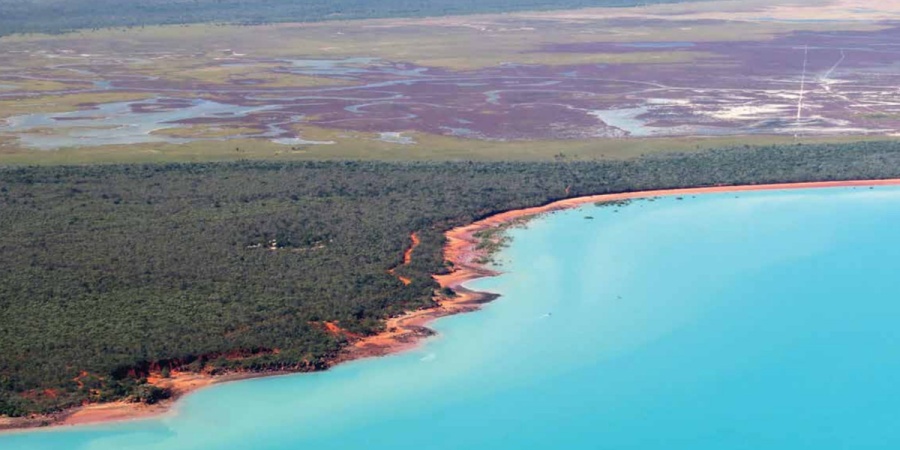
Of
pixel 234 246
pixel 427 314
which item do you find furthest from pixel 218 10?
pixel 427 314

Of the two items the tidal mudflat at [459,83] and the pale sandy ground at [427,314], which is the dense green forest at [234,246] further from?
the tidal mudflat at [459,83]

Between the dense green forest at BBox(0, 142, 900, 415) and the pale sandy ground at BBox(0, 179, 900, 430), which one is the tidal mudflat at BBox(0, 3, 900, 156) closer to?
the dense green forest at BBox(0, 142, 900, 415)

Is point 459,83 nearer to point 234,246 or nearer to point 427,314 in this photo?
point 234,246

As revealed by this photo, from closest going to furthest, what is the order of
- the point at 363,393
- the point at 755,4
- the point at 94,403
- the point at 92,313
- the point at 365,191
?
1. the point at 94,403
2. the point at 363,393
3. the point at 92,313
4. the point at 365,191
5. the point at 755,4

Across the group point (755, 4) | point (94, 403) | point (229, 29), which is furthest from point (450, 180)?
point (755, 4)

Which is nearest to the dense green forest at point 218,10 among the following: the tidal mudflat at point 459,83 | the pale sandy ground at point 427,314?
the tidal mudflat at point 459,83

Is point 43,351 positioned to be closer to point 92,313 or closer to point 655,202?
point 92,313
